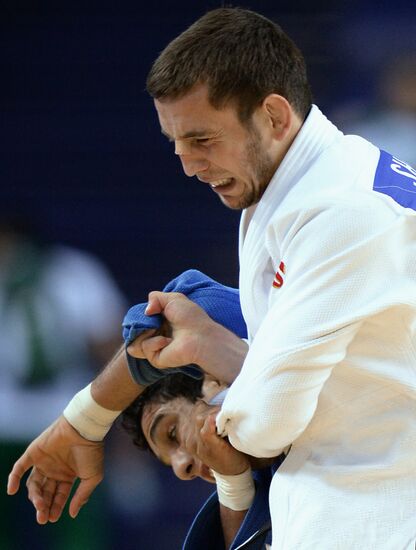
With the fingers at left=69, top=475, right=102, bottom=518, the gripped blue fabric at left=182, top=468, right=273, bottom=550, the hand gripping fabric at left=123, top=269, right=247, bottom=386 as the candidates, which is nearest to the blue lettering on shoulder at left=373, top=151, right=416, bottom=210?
the hand gripping fabric at left=123, top=269, right=247, bottom=386

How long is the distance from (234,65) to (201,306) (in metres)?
0.56

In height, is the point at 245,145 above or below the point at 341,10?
above

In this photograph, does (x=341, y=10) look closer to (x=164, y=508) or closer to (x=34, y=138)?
(x=34, y=138)

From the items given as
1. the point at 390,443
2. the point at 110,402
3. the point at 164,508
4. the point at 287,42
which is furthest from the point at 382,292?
the point at 164,508

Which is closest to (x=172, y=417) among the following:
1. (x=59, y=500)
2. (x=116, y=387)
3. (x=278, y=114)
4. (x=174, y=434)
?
(x=174, y=434)

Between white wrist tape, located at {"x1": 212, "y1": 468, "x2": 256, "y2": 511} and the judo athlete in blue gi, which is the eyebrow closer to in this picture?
the judo athlete in blue gi

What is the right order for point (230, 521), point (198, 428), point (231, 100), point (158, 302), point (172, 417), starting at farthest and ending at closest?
point (172, 417), point (230, 521), point (158, 302), point (198, 428), point (231, 100)

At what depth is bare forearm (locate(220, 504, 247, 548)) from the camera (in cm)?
216

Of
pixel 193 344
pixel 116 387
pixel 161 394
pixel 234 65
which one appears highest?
pixel 234 65

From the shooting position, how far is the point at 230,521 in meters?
2.18

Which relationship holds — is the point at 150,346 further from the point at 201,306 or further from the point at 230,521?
the point at 230,521

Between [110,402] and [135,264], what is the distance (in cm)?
86

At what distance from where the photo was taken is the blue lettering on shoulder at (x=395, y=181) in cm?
169

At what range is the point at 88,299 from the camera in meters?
3.09
